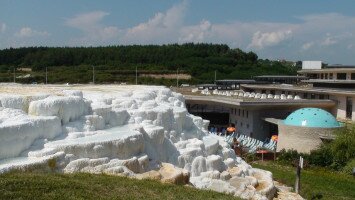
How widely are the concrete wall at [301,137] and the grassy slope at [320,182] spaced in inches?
161

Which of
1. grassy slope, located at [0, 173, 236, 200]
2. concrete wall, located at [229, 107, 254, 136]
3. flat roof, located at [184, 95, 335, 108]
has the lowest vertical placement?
concrete wall, located at [229, 107, 254, 136]

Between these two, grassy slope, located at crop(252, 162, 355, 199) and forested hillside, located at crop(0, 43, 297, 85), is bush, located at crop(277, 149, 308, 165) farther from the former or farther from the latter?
forested hillside, located at crop(0, 43, 297, 85)

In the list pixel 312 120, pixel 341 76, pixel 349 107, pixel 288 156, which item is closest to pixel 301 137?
pixel 312 120

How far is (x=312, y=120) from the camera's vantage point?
1176 inches

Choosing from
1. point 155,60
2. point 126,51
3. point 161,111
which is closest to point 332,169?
point 161,111

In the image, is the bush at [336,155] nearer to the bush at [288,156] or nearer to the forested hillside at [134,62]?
the bush at [288,156]

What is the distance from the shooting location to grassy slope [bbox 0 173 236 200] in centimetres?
874

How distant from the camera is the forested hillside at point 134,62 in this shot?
67.1m

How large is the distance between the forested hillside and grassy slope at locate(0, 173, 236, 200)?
4984cm

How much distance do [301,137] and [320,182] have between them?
27.1 ft

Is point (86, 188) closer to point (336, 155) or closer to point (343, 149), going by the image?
point (336, 155)

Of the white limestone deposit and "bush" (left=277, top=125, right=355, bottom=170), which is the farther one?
"bush" (left=277, top=125, right=355, bottom=170)

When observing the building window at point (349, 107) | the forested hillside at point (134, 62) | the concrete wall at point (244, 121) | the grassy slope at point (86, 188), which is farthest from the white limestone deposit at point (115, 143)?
the forested hillside at point (134, 62)

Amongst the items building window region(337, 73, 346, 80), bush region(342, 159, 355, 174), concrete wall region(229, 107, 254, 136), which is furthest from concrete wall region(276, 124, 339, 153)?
building window region(337, 73, 346, 80)
